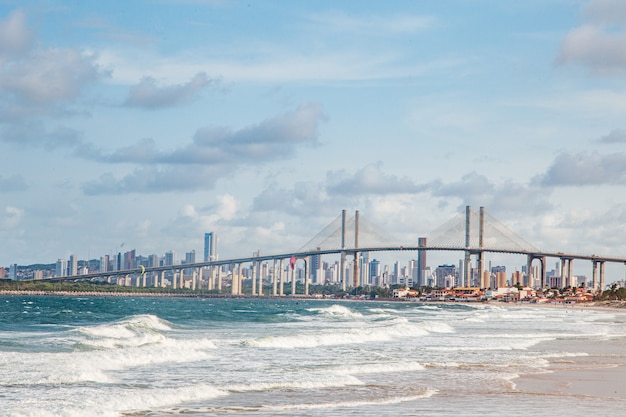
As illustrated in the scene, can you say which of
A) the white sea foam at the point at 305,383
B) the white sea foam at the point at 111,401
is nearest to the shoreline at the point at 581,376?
the white sea foam at the point at 305,383

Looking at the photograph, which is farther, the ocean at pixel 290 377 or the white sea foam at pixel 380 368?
the white sea foam at pixel 380 368

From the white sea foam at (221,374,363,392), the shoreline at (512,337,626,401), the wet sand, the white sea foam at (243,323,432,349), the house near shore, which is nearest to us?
the white sea foam at (221,374,363,392)

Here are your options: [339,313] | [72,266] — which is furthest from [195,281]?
[339,313]

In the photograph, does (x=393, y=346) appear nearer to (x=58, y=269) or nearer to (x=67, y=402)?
(x=67, y=402)

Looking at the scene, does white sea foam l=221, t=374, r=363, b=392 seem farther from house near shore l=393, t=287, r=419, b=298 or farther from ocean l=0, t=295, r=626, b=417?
house near shore l=393, t=287, r=419, b=298

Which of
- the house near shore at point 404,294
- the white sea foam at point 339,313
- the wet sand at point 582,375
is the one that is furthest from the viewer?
the house near shore at point 404,294

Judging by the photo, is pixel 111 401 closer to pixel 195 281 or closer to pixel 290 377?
pixel 290 377

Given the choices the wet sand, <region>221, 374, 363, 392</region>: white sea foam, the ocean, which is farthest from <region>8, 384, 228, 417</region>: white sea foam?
the wet sand

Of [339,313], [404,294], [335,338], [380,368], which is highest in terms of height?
[380,368]

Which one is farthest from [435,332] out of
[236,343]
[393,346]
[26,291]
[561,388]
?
[26,291]

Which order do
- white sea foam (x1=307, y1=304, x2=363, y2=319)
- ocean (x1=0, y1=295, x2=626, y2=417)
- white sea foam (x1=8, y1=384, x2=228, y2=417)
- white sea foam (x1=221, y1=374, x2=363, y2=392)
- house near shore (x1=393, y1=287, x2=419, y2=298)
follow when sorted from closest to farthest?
white sea foam (x1=8, y1=384, x2=228, y2=417), ocean (x1=0, y1=295, x2=626, y2=417), white sea foam (x1=221, y1=374, x2=363, y2=392), white sea foam (x1=307, y1=304, x2=363, y2=319), house near shore (x1=393, y1=287, x2=419, y2=298)

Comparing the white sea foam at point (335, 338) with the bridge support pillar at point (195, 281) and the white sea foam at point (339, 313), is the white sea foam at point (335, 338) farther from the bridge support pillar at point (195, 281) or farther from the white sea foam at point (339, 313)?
the bridge support pillar at point (195, 281)
